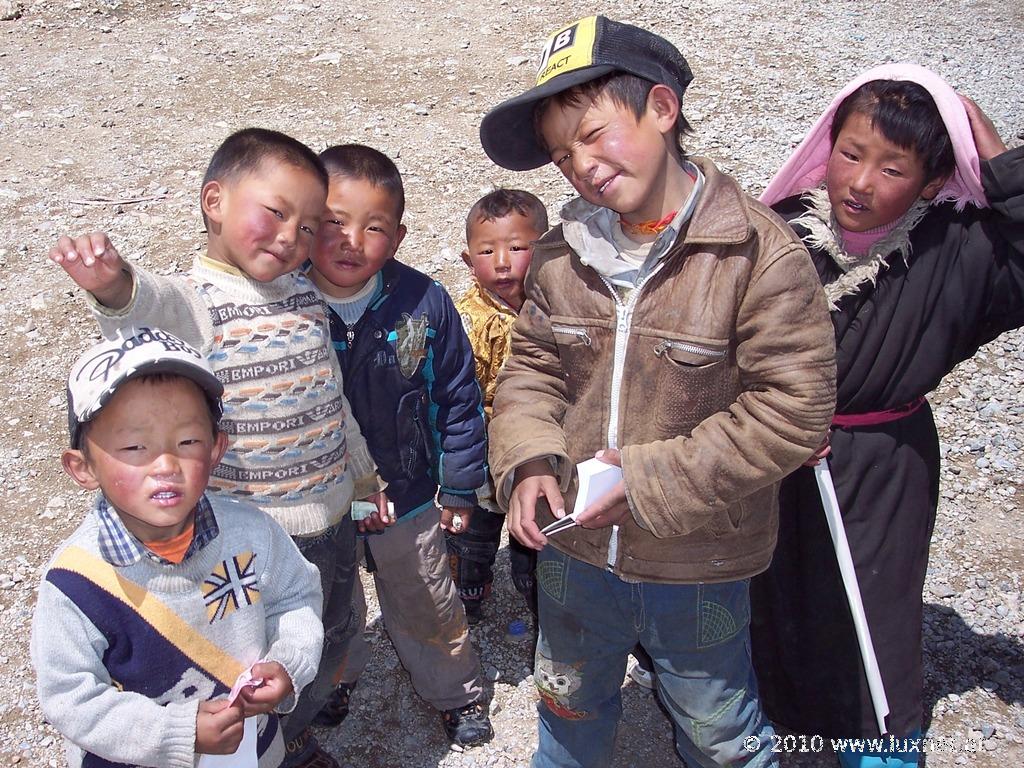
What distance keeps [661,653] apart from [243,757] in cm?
108

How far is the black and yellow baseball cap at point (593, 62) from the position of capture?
82.5 inches

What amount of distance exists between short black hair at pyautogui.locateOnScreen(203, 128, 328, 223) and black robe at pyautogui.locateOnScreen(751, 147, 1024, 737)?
1475 millimetres

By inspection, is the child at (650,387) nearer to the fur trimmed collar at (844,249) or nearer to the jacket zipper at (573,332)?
the jacket zipper at (573,332)

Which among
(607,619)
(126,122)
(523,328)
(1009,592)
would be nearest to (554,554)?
(607,619)

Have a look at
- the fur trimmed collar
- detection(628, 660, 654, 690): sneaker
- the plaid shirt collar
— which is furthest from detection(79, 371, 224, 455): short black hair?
detection(628, 660, 654, 690): sneaker

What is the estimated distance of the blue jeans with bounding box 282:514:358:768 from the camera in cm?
270

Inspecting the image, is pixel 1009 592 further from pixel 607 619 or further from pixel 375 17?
pixel 375 17

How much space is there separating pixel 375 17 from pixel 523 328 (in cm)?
824

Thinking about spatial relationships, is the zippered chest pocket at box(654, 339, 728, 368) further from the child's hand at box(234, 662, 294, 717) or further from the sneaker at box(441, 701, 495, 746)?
the sneaker at box(441, 701, 495, 746)

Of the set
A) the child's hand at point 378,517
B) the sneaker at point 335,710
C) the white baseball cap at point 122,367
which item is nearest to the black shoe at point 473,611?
the sneaker at point 335,710

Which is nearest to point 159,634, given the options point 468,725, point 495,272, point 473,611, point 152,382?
point 152,382

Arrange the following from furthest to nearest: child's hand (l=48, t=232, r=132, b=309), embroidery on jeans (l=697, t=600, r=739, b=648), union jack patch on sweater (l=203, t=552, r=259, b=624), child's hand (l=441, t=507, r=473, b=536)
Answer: child's hand (l=441, t=507, r=473, b=536) → embroidery on jeans (l=697, t=600, r=739, b=648) → union jack patch on sweater (l=203, t=552, r=259, b=624) → child's hand (l=48, t=232, r=132, b=309)

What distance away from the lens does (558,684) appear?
253cm

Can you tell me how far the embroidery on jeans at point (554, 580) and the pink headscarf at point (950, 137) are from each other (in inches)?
52.8
